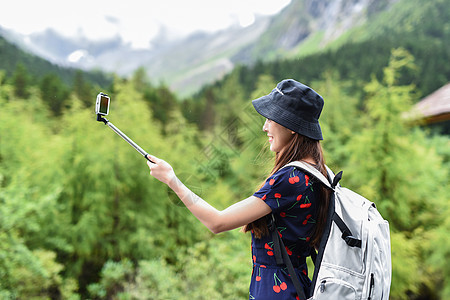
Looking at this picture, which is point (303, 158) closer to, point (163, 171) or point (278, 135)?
point (278, 135)

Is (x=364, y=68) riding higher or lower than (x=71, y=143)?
higher

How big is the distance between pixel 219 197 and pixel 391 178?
1.86 m

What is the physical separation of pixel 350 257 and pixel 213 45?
9.51 meters

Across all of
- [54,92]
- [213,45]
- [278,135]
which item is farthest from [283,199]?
[213,45]

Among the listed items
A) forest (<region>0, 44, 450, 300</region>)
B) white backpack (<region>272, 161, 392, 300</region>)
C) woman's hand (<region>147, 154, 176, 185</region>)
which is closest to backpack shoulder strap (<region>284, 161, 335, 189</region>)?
white backpack (<region>272, 161, 392, 300</region>)

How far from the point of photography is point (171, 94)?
4590 mm

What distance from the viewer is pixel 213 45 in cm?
966

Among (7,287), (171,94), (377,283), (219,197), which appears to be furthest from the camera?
(171,94)

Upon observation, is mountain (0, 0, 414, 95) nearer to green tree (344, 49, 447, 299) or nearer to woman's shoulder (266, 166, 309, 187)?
green tree (344, 49, 447, 299)

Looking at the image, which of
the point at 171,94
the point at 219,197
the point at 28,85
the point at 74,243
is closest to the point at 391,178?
→ the point at 219,197

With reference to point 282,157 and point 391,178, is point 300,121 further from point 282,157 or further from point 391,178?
point 391,178

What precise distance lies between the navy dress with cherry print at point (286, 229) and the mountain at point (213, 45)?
8.67 ft

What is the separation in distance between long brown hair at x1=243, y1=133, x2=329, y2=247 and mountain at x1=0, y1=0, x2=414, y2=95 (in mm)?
2599

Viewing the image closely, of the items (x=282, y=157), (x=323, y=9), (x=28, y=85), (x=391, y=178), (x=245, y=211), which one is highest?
(x=323, y=9)
